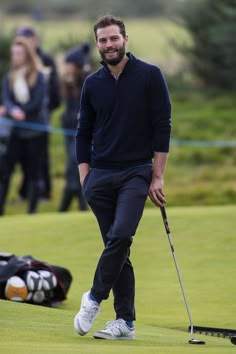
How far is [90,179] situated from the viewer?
838cm

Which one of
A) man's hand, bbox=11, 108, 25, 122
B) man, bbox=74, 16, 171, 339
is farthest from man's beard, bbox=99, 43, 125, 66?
man's hand, bbox=11, 108, 25, 122

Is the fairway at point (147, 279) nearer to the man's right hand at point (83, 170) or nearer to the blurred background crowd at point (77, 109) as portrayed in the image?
the man's right hand at point (83, 170)

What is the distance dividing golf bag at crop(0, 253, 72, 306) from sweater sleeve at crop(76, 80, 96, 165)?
1.75 metres

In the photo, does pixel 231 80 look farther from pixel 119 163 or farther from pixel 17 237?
pixel 119 163

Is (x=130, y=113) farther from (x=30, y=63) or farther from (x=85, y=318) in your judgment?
(x=30, y=63)

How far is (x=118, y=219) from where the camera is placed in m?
8.08

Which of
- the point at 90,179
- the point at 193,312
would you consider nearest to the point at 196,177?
the point at 193,312

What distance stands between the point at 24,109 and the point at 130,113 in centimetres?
963

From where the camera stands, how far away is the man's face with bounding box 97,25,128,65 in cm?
812

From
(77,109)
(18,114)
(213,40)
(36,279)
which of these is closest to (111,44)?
(36,279)

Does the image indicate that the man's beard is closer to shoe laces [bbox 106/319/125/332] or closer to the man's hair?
the man's hair

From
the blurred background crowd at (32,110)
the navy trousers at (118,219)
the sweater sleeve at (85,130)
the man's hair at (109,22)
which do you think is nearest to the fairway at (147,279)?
the navy trousers at (118,219)

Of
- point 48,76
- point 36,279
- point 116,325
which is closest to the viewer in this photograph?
point 116,325

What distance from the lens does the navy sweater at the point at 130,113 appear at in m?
8.18
